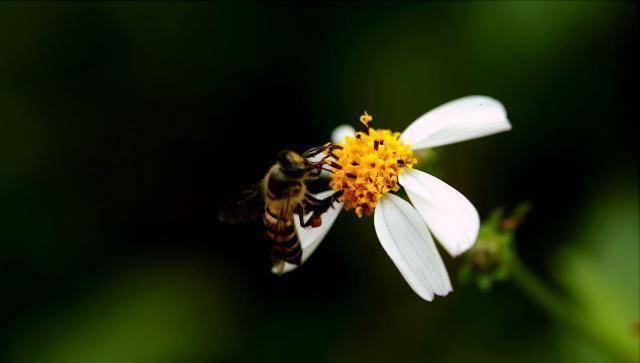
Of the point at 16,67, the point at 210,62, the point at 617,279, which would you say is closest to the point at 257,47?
the point at 210,62

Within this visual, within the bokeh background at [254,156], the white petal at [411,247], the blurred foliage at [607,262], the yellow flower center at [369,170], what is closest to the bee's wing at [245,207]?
the yellow flower center at [369,170]

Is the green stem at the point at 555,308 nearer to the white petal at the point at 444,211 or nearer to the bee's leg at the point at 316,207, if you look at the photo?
the white petal at the point at 444,211

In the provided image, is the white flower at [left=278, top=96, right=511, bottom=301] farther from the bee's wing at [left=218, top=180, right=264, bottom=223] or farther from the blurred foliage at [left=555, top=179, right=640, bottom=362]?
the blurred foliage at [left=555, top=179, right=640, bottom=362]

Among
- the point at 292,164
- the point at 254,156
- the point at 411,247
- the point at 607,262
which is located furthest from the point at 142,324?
the point at 607,262

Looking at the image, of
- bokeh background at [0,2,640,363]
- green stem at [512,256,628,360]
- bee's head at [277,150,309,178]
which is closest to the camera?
bee's head at [277,150,309,178]

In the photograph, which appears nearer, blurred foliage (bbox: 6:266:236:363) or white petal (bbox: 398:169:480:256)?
white petal (bbox: 398:169:480:256)

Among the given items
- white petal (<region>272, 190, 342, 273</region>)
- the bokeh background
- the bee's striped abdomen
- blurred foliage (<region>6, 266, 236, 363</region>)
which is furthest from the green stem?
blurred foliage (<region>6, 266, 236, 363</region>)

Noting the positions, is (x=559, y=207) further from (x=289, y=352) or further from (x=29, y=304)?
(x=29, y=304)

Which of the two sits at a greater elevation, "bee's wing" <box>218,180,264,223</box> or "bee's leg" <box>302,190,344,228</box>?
"bee's wing" <box>218,180,264,223</box>
